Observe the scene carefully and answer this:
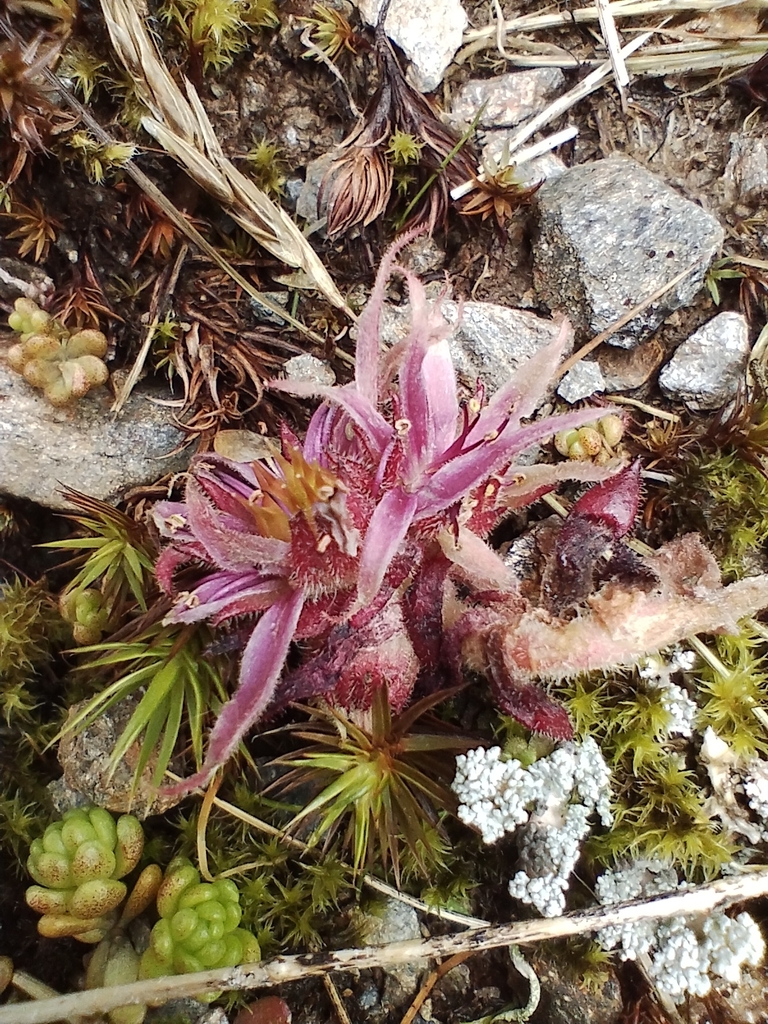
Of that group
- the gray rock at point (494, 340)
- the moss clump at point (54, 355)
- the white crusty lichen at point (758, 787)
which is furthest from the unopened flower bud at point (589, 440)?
the moss clump at point (54, 355)

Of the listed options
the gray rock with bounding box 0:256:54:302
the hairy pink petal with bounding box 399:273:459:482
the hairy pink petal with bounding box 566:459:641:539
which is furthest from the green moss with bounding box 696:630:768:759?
the gray rock with bounding box 0:256:54:302

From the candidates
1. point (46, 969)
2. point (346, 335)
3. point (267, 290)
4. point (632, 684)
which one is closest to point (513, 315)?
point (346, 335)

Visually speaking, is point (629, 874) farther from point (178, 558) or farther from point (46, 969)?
point (46, 969)

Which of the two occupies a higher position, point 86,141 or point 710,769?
point 86,141

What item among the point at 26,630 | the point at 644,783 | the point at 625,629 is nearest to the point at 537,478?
the point at 625,629

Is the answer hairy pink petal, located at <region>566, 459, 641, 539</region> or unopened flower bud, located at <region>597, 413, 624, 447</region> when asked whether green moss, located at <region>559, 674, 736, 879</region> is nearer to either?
hairy pink petal, located at <region>566, 459, 641, 539</region>

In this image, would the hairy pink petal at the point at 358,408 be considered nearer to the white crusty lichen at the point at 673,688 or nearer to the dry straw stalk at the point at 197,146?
the dry straw stalk at the point at 197,146
